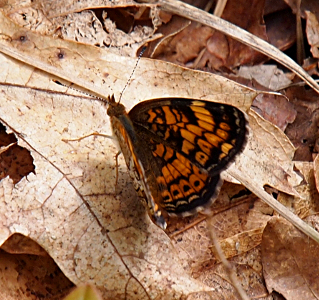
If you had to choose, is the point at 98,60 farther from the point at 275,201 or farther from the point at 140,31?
the point at 275,201

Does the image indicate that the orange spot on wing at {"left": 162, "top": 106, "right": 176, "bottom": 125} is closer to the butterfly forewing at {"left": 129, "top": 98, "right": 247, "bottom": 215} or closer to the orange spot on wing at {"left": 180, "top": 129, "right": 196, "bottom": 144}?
the butterfly forewing at {"left": 129, "top": 98, "right": 247, "bottom": 215}

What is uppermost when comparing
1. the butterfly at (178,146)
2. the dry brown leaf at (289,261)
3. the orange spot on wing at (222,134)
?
the orange spot on wing at (222,134)

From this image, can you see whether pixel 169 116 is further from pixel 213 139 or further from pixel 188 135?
pixel 213 139

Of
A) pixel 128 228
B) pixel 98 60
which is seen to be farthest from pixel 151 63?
pixel 128 228

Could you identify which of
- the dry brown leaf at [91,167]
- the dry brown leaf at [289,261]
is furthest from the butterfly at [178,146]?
the dry brown leaf at [289,261]

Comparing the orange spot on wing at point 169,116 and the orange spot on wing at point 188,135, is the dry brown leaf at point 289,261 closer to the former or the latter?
the orange spot on wing at point 188,135

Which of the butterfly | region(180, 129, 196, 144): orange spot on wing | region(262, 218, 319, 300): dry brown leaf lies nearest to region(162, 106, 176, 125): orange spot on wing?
the butterfly
